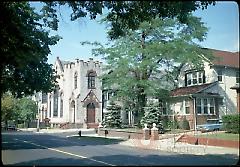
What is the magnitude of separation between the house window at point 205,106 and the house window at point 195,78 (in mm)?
1917

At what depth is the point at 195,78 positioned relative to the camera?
36.0 meters

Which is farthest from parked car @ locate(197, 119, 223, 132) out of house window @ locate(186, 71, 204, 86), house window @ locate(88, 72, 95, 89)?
house window @ locate(88, 72, 95, 89)

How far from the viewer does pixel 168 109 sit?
1464 inches

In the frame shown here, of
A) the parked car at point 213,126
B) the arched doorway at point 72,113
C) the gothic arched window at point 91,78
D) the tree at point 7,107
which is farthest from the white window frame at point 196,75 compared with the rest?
the tree at point 7,107

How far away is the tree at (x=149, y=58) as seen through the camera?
96.7 ft

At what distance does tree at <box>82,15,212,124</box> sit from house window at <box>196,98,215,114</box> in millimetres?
4384

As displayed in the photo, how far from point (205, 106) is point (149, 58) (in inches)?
346

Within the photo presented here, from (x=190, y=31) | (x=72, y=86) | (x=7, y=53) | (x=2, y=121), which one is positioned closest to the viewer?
(x=2, y=121)

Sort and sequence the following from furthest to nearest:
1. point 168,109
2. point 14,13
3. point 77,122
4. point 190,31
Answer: point 77,122 → point 168,109 → point 190,31 → point 14,13

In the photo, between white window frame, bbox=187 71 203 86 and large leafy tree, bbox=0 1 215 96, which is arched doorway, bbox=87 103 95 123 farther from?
large leafy tree, bbox=0 1 215 96

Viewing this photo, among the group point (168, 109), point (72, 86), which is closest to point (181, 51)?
point (168, 109)

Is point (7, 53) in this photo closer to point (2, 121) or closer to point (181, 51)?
point (2, 121)

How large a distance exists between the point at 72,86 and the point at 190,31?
2082 cm

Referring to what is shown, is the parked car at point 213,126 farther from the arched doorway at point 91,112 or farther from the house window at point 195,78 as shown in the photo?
the arched doorway at point 91,112
